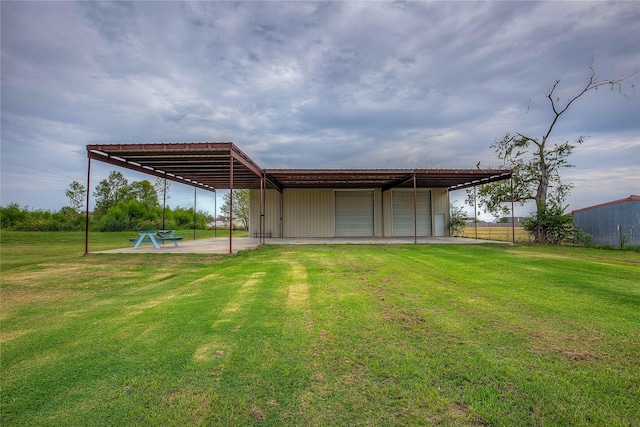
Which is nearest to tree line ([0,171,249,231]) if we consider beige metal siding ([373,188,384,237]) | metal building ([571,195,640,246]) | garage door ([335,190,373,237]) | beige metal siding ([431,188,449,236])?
garage door ([335,190,373,237])

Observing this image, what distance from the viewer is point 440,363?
2.26m

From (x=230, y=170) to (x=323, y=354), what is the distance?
25.1ft

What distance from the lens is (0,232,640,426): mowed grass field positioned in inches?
68.1

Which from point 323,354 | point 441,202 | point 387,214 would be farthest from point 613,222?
point 323,354

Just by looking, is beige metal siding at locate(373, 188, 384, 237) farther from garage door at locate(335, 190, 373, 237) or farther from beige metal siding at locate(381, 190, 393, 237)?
garage door at locate(335, 190, 373, 237)

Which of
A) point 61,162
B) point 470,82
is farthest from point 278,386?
point 61,162

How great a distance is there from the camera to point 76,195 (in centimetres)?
2816

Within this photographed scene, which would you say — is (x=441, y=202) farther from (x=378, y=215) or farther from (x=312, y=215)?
(x=312, y=215)

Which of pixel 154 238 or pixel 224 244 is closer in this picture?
pixel 154 238

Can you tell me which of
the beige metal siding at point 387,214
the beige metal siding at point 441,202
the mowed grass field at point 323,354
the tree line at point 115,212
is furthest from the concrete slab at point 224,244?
the tree line at point 115,212

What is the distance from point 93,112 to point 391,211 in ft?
57.4

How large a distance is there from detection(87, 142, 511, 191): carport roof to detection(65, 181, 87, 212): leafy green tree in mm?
18591

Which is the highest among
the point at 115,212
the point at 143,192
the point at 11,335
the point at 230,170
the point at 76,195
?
the point at 143,192

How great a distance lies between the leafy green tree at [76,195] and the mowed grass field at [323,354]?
95.2 ft
